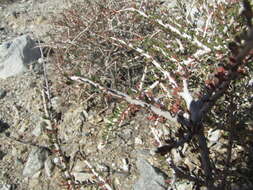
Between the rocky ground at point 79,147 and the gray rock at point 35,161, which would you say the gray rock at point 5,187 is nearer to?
the rocky ground at point 79,147

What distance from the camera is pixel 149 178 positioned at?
2805 mm

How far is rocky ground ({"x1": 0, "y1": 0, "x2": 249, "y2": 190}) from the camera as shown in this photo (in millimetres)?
2910

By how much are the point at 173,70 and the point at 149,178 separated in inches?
A: 43.3

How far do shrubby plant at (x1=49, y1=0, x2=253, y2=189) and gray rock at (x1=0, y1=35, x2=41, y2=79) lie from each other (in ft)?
1.74

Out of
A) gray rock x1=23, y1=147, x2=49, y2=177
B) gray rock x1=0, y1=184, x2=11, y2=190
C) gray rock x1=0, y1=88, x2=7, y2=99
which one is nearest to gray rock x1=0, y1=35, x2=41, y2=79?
gray rock x1=0, y1=88, x2=7, y2=99

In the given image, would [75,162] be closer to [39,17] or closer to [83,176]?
[83,176]

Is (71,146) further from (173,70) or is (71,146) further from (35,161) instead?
(173,70)

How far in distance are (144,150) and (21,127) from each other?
1765 mm

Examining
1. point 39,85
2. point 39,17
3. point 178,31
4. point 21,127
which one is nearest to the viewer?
point 178,31

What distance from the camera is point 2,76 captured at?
16.3 feet

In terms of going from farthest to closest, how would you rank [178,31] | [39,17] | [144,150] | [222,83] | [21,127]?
[39,17]
[21,127]
[144,150]
[178,31]
[222,83]

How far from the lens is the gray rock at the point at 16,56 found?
498 centimetres

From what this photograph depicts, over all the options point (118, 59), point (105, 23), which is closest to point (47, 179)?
point (118, 59)

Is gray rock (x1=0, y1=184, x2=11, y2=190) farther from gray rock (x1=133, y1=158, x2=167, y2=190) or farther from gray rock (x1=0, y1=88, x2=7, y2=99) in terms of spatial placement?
gray rock (x1=0, y1=88, x2=7, y2=99)
